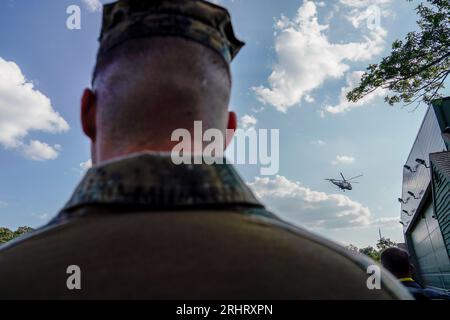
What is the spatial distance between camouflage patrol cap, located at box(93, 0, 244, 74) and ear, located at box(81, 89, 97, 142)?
0.66 ft

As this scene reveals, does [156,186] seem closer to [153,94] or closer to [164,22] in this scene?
[153,94]

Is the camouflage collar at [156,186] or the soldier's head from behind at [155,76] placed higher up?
the soldier's head from behind at [155,76]

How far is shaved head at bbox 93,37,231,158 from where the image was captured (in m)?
1.15

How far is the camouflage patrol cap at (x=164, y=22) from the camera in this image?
4.30 ft

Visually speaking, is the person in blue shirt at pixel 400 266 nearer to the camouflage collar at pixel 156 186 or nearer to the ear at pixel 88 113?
the camouflage collar at pixel 156 186

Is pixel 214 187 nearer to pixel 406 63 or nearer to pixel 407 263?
pixel 407 263

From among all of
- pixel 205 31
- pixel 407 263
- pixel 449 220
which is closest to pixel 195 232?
pixel 205 31

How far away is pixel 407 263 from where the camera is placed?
5012 mm

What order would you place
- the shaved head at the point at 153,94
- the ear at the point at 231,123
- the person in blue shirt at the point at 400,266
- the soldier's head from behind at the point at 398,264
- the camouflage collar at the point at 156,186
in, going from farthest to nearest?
the soldier's head from behind at the point at 398,264 < the person in blue shirt at the point at 400,266 < the ear at the point at 231,123 < the shaved head at the point at 153,94 < the camouflage collar at the point at 156,186

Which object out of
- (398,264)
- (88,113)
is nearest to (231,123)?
(88,113)

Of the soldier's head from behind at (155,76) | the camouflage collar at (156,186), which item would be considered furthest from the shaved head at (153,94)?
the camouflage collar at (156,186)

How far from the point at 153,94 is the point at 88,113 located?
0.45 m

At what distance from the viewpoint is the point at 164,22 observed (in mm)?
1309

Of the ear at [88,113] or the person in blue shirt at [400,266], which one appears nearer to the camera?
the ear at [88,113]
